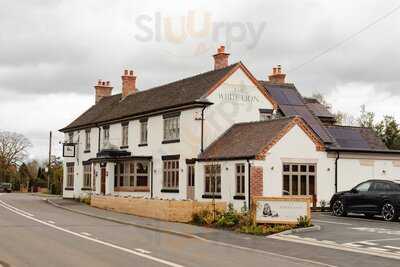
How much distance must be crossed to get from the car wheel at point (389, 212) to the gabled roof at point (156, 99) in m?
12.3

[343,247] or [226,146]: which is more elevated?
[226,146]

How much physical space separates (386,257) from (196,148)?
64.8ft

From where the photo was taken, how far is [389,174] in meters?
34.7

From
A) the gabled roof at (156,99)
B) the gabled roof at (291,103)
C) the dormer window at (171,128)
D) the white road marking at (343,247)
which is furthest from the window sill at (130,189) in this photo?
the white road marking at (343,247)

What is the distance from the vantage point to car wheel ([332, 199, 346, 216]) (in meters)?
27.3

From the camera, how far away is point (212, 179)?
104 feet

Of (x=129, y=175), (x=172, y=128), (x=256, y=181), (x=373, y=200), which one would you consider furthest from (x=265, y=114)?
(x=373, y=200)

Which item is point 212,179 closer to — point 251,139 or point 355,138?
point 251,139

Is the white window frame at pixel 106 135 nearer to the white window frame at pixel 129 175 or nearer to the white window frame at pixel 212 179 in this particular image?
the white window frame at pixel 129 175

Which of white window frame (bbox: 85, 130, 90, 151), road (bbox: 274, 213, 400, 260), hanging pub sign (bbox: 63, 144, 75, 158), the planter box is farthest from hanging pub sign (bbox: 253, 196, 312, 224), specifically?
hanging pub sign (bbox: 63, 144, 75, 158)

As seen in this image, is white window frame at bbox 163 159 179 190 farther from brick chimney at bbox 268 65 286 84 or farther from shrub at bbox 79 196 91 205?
brick chimney at bbox 268 65 286 84

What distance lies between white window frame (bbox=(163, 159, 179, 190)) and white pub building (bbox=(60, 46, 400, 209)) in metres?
0.06

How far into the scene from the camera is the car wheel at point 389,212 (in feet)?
80.3

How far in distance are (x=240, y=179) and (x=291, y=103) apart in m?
11.5
